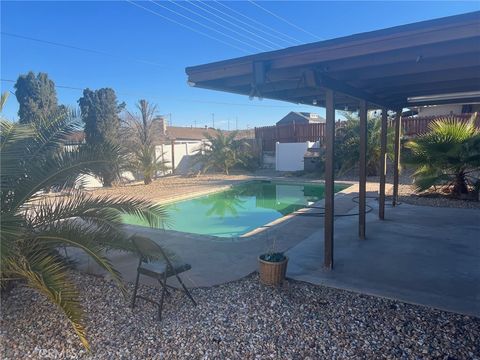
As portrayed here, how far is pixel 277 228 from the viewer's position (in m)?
6.67

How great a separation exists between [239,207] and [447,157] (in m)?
6.11

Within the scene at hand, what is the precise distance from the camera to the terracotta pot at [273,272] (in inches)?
152

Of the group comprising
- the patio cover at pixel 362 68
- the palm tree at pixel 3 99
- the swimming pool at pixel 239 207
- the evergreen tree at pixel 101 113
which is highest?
the evergreen tree at pixel 101 113

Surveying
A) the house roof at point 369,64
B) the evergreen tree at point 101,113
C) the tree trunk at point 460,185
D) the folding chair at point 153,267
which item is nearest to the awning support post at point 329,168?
the house roof at point 369,64

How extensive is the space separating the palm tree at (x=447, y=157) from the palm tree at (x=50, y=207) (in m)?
7.27

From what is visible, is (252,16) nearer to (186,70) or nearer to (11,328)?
(186,70)

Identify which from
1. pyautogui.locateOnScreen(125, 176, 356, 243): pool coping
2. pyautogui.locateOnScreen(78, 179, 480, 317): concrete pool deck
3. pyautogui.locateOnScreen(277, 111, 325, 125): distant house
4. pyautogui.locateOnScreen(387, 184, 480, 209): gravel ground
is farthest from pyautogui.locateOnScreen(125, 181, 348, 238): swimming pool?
pyautogui.locateOnScreen(277, 111, 325, 125): distant house

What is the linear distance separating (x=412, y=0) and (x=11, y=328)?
7.02 m

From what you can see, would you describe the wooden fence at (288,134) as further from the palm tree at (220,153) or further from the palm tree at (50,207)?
the palm tree at (50,207)

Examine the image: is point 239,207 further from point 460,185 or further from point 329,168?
point 329,168

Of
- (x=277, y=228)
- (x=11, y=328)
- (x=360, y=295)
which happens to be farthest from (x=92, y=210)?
(x=277, y=228)

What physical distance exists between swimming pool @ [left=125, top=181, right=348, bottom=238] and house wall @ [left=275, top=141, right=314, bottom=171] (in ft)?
12.7

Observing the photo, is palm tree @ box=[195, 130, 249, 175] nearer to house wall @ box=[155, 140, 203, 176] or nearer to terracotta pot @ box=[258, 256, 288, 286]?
house wall @ box=[155, 140, 203, 176]

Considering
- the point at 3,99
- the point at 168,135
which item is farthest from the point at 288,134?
the point at 3,99
